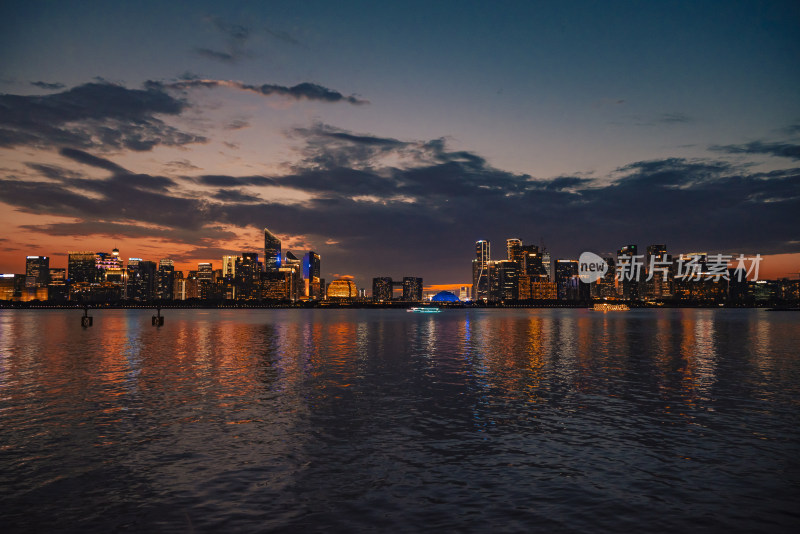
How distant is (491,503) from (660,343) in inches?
3048

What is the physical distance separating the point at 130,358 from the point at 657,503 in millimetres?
58391

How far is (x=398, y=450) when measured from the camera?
902 inches

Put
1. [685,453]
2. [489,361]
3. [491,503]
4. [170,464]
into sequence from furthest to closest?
[489,361]
[685,453]
[170,464]
[491,503]

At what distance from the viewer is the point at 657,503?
16766 mm

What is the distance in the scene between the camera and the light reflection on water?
52.3 ft

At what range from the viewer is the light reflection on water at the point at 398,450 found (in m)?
16.0

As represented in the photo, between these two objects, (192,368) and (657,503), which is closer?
(657,503)

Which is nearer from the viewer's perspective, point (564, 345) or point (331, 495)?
point (331, 495)

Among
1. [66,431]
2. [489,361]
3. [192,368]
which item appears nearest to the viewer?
[66,431]

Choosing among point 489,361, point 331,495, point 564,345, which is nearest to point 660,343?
point 564,345

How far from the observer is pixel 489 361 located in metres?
58.7

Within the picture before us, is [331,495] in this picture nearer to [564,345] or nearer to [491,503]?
[491,503]

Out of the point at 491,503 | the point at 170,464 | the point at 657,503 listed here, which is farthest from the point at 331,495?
the point at 657,503

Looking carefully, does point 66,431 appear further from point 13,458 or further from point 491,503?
point 491,503
